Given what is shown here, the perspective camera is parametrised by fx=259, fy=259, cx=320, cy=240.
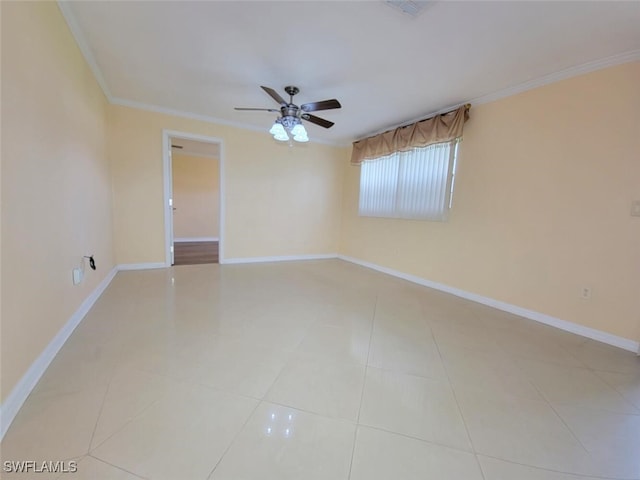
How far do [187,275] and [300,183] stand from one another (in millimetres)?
2563

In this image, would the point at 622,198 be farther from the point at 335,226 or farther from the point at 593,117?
the point at 335,226

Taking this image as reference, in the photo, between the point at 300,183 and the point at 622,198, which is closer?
the point at 622,198

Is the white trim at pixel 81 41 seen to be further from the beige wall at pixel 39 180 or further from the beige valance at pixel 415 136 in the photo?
the beige valance at pixel 415 136

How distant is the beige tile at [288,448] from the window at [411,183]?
10.0 feet

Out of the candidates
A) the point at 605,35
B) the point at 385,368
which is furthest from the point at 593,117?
the point at 385,368

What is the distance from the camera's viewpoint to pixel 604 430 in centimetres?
129

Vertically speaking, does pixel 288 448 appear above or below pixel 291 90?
below

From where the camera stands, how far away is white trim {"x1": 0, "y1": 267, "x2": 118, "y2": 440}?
1.15 metres

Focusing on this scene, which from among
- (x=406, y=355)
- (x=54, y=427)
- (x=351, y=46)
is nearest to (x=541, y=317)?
(x=406, y=355)

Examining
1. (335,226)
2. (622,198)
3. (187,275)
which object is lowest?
(187,275)

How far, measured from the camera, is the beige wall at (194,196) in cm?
702

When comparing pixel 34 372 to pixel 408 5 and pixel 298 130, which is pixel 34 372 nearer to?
pixel 298 130

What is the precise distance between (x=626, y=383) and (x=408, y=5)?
285cm

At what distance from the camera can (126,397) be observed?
1354 millimetres
